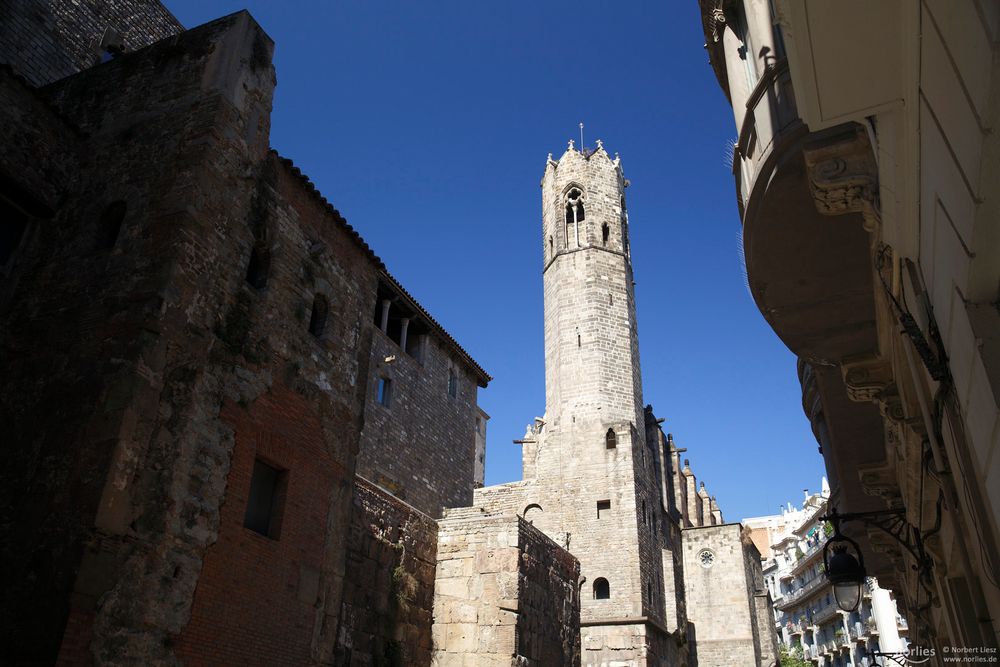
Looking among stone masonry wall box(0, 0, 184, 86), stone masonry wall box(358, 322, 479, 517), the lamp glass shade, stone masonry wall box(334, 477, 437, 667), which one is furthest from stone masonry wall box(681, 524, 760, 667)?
stone masonry wall box(0, 0, 184, 86)

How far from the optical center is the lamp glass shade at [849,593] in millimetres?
6926

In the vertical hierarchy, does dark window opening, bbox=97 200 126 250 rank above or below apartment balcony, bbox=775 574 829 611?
below

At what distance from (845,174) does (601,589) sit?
25861mm

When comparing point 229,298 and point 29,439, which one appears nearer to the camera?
point 29,439

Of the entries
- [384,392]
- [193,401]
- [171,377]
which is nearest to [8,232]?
[171,377]

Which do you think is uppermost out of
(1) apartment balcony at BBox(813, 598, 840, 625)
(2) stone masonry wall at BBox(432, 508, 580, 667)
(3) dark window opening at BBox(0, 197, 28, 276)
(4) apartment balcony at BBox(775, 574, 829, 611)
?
(4) apartment balcony at BBox(775, 574, 829, 611)

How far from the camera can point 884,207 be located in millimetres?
4082

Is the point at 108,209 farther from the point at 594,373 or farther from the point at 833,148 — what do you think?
the point at 594,373

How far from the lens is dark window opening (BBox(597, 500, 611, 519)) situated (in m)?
29.0

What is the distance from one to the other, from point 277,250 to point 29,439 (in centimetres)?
377

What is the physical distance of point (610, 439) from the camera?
3036 cm

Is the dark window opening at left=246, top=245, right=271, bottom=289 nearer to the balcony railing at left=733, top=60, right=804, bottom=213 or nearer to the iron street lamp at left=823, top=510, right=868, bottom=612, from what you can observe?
the balcony railing at left=733, top=60, right=804, bottom=213

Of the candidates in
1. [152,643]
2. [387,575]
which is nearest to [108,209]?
[152,643]

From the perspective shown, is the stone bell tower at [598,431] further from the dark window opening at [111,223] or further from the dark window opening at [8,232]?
the dark window opening at [8,232]
